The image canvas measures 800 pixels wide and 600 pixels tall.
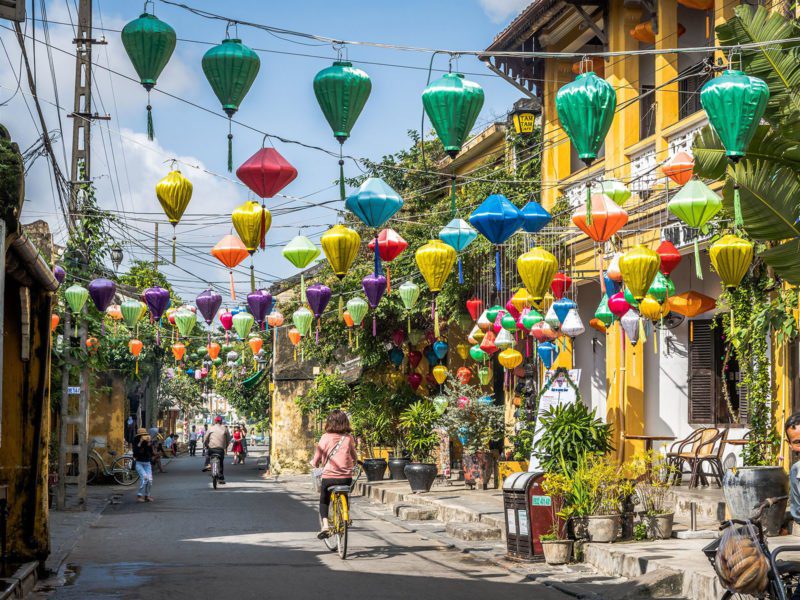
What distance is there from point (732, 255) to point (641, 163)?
595 centimetres

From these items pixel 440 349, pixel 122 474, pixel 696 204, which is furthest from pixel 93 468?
pixel 696 204

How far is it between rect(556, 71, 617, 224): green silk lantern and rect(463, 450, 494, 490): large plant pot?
1451 centimetres

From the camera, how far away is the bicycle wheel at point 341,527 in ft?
43.3

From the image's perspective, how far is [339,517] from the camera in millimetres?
13312

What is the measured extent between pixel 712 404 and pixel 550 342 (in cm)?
346

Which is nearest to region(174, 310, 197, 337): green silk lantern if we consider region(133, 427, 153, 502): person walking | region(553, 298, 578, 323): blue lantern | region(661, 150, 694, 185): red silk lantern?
region(133, 427, 153, 502): person walking

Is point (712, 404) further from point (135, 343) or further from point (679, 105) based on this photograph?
point (135, 343)

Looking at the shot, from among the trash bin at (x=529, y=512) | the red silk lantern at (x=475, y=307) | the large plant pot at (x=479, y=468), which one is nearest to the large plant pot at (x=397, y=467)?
the large plant pot at (x=479, y=468)

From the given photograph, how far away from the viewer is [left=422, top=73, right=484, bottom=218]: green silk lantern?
9.59 metres

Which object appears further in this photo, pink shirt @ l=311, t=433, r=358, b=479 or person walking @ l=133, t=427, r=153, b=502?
person walking @ l=133, t=427, r=153, b=502

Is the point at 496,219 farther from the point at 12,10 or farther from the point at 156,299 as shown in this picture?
the point at 156,299

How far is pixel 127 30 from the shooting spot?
903 centimetres

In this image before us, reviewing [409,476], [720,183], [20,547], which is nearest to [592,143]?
[720,183]

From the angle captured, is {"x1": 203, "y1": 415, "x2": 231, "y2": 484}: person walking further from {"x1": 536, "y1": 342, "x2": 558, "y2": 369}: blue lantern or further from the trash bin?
the trash bin
